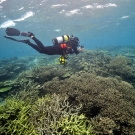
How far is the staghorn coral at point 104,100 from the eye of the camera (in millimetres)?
5250

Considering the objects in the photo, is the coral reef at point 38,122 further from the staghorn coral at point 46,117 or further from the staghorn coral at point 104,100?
the staghorn coral at point 104,100

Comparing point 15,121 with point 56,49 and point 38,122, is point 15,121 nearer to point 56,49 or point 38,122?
point 38,122

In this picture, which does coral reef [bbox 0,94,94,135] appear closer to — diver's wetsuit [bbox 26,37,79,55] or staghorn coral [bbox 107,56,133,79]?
diver's wetsuit [bbox 26,37,79,55]

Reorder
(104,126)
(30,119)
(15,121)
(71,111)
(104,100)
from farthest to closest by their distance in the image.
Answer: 1. (104,100)
2. (71,111)
3. (104,126)
4. (30,119)
5. (15,121)

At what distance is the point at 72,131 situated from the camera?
4.15 metres

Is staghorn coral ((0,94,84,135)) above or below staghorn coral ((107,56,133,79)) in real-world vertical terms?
above

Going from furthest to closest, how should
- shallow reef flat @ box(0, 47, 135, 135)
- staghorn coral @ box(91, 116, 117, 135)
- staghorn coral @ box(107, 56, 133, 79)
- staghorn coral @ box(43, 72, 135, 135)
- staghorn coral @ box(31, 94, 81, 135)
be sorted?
1. staghorn coral @ box(107, 56, 133, 79)
2. staghorn coral @ box(43, 72, 135, 135)
3. staghorn coral @ box(91, 116, 117, 135)
4. shallow reef flat @ box(0, 47, 135, 135)
5. staghorn coral @ box(31, 94, 81, 135)

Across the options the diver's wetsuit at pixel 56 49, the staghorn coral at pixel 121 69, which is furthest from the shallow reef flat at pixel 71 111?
the staghorn coral at pixel 121 69

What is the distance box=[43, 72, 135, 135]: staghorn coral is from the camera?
207 inches

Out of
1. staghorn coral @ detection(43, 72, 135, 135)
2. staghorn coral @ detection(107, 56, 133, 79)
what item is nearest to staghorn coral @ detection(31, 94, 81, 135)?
staghorn coral @ detection(43, 72, 135, 135)

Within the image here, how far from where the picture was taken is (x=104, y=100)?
19.4 feet

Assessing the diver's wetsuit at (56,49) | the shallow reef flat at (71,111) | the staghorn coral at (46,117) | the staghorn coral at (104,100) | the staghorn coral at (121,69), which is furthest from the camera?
the staghorn coral at (121,69)

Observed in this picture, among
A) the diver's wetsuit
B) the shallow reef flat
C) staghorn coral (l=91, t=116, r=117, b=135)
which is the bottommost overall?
staghorn coral (l=91, t=116, r=117, b=135)

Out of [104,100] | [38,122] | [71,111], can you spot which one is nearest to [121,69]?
[104,100]
